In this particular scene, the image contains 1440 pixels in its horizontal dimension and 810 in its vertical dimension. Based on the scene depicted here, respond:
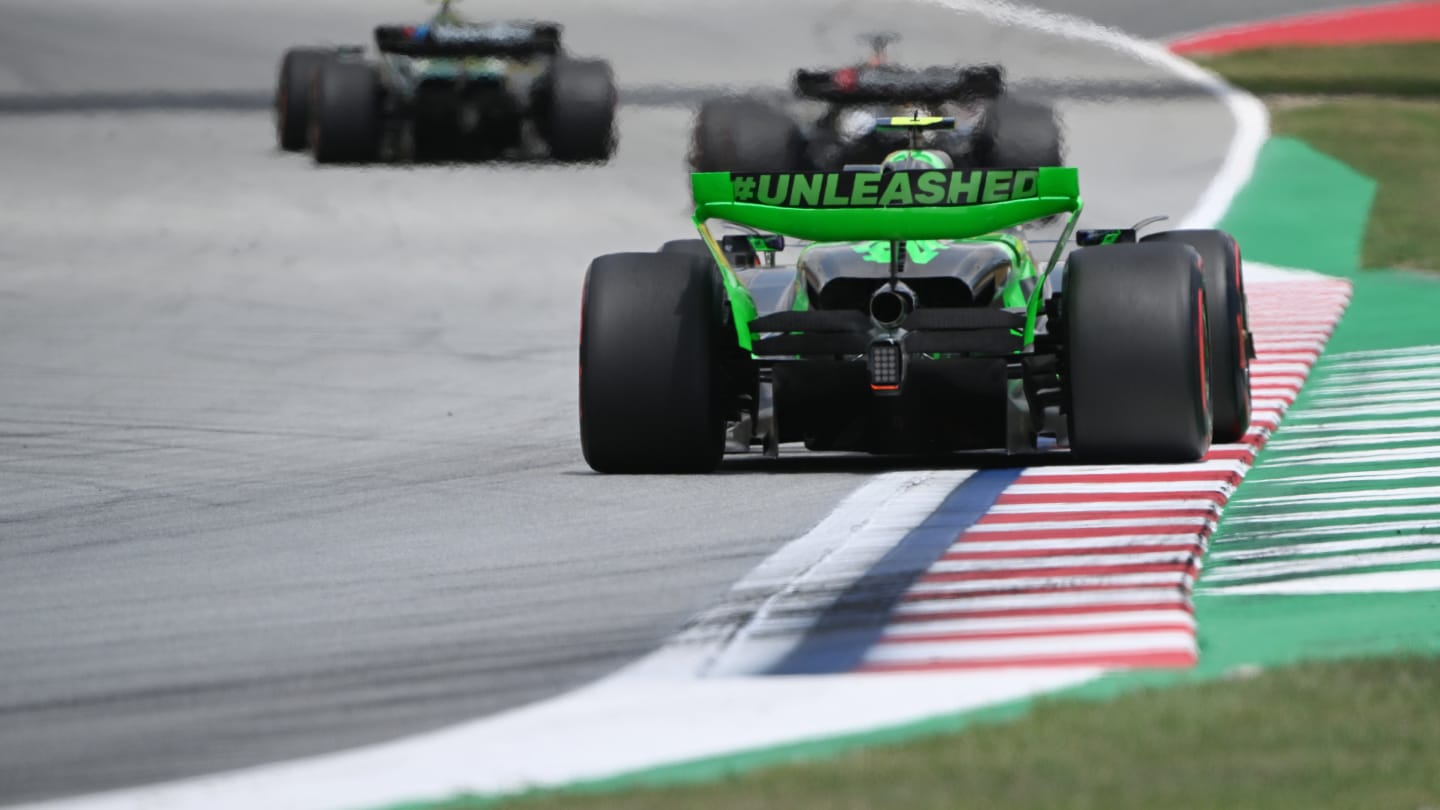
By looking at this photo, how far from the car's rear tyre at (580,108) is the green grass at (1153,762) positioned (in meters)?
17.1

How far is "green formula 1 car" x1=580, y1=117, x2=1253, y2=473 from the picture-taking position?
27.6 ft

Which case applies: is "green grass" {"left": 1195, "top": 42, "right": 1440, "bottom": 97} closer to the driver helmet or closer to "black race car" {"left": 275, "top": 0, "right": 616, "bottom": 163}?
"black race car" {"left": 275, "top": 0, "right": 616, "bottom": 163}

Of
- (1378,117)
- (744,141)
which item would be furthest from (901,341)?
(1378,117)

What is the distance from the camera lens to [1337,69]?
107 feet

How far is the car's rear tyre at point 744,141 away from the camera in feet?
59.5

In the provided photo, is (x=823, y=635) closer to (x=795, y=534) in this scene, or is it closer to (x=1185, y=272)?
(x=795, y=534)

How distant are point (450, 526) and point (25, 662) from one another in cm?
215

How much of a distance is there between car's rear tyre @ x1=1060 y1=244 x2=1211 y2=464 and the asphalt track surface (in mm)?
871

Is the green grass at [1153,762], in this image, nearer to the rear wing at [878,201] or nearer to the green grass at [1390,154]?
the rear wing at [878,201]

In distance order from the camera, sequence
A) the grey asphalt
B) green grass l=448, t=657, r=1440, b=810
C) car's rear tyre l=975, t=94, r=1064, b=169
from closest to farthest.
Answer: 1. green grass l=448, t=657, r=1440, b=810
2. car's rear tyre l=975, t=94, r=1064, b=169
3. the grey asphalt

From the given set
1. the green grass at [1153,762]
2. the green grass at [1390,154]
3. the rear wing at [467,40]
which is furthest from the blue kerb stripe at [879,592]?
the rear wing at [467,40]

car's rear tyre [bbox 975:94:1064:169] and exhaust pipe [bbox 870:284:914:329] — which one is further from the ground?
exhaust pipe [bbox 870:284:914:329]

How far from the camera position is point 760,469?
9.14 m

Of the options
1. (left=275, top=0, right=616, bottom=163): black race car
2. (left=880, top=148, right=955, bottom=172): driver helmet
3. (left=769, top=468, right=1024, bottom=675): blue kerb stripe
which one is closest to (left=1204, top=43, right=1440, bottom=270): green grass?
(left=275, top=0, right=616, bottom=163): black race car
